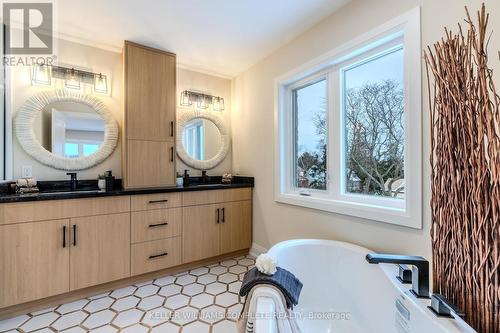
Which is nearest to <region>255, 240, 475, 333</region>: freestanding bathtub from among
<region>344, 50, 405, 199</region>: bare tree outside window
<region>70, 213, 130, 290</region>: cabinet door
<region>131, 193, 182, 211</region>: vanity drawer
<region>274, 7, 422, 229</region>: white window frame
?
<region>274, 7, 422, 229</region>: white window frame

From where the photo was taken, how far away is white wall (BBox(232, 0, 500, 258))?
1425mm

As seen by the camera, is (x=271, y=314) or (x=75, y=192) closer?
(x=271, y=314)

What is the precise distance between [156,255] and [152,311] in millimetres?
609

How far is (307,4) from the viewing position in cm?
193

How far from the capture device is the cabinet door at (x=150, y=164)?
A: 2.45m

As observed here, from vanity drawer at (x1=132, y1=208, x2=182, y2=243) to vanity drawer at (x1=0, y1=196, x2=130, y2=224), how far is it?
0.55ft

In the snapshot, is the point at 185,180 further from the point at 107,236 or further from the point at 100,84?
the point at 100,84

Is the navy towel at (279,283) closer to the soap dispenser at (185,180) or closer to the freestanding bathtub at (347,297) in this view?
the freestanding bathtub at (347,297)

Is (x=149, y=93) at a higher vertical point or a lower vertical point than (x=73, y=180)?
higher

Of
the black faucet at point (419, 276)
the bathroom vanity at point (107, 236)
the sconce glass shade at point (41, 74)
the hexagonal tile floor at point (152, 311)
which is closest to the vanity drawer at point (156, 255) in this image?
the bathroom vanity at point (107, 236)

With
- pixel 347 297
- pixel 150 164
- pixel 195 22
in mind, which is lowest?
pixel 347 297

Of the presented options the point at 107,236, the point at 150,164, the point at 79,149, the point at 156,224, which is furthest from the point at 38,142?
the point at 156,224

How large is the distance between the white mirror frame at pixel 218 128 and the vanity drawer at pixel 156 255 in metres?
1.04

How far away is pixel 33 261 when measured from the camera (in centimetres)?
183
